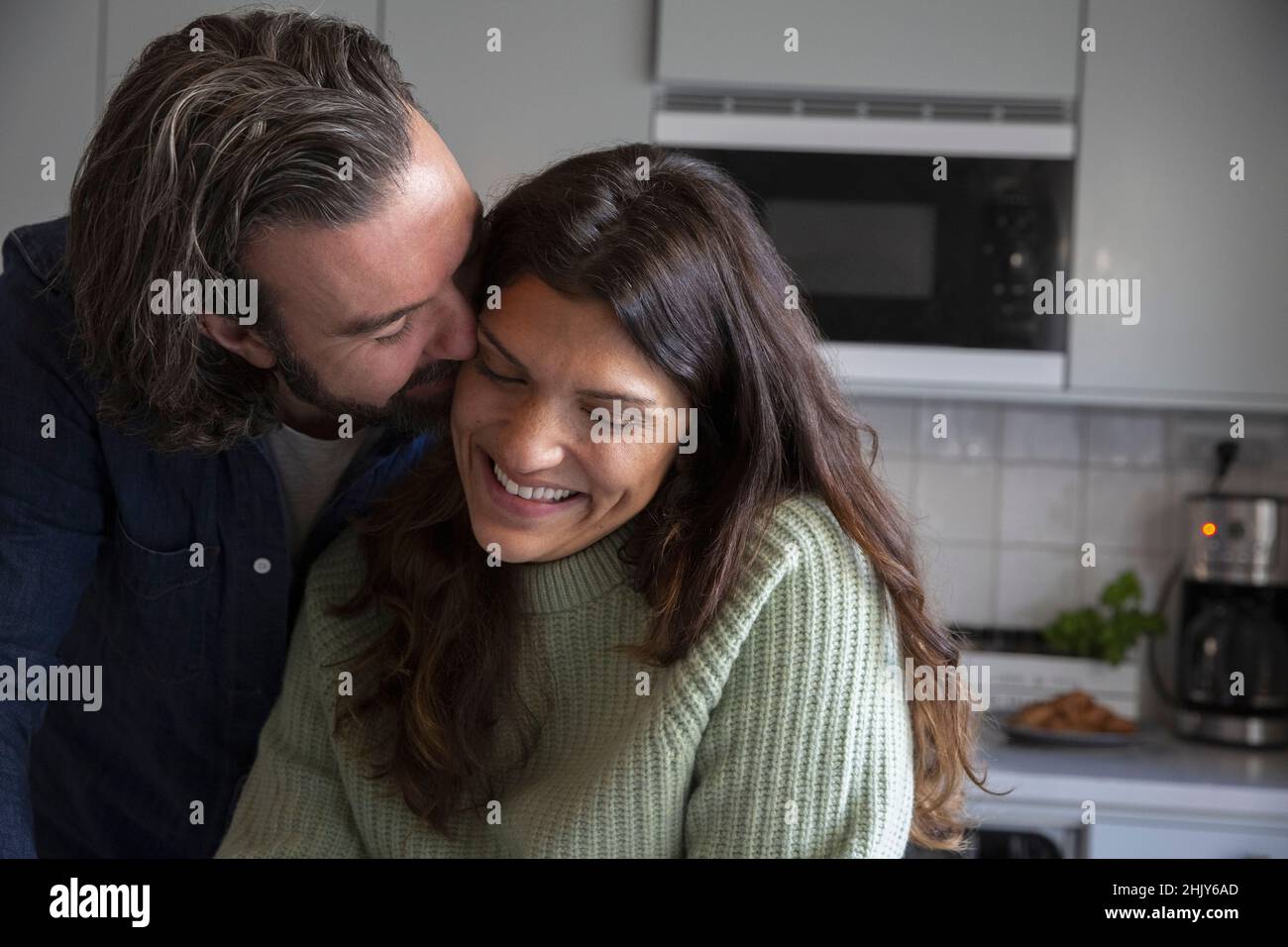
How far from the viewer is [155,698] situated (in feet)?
3.91

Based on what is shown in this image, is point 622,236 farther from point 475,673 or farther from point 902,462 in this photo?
point 902,462

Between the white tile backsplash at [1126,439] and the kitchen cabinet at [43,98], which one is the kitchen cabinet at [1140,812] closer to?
the white tile backsplash at [1126,439]

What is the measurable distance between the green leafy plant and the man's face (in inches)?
59.2

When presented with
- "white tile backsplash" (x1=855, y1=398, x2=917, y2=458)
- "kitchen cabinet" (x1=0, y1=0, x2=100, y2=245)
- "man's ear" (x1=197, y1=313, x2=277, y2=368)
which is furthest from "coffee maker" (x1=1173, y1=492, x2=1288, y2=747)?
"kitchen cabinet" (x1=0, y1=0, x2=100, y2=245)

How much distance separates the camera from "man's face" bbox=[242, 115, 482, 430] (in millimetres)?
932

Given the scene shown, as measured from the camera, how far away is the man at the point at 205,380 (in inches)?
36.3

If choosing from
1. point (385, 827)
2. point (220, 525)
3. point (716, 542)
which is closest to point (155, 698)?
point (220, 525)

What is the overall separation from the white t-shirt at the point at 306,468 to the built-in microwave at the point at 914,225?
102 centimetres

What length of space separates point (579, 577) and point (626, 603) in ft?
0.14

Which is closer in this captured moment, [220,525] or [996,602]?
[220,525]

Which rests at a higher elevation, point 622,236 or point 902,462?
point 622,236

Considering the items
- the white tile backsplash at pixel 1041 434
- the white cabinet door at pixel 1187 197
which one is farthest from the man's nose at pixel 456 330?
the white tile backsplash at pixel 1041 434

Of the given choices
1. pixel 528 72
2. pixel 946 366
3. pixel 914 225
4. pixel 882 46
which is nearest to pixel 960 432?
pixel 946 366

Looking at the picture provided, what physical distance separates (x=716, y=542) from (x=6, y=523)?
565 millimetres
